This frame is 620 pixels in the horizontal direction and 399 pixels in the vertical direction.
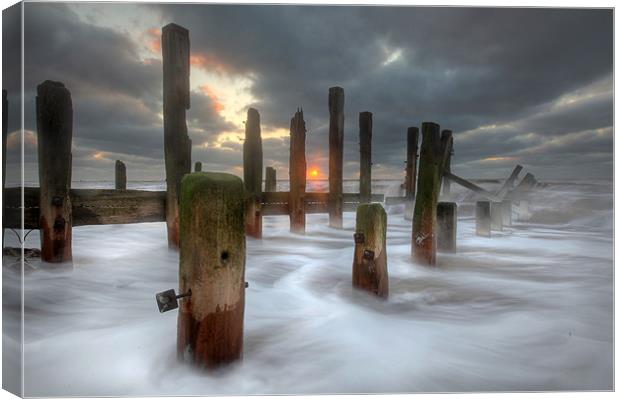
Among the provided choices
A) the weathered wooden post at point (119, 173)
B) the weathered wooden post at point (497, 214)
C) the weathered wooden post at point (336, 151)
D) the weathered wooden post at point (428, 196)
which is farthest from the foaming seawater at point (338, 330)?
the weathered wooden post at point (119, 173)

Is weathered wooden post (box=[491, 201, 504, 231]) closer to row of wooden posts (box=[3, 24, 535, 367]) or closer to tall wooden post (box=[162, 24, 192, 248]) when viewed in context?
row of wooden posts (box=[3, 24, 535, 367])

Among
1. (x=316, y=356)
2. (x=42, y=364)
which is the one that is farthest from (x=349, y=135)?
(x=42, y=364)

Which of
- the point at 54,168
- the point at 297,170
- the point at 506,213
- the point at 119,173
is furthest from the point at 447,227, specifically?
the point at 119,173

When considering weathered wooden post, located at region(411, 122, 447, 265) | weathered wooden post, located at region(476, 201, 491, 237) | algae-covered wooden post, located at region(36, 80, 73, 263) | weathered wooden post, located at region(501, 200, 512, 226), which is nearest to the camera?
algae-covered wooden post, located at region(36, 80, 73, 263)

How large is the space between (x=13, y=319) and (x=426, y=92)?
13.9ft

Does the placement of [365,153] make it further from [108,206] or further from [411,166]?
[108,206]

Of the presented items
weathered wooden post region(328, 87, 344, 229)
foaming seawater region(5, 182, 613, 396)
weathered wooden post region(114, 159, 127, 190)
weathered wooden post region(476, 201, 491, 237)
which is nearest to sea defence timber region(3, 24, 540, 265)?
foaming seawater region(5, 182, 613, 396)

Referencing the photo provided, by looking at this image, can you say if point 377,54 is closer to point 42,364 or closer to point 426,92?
point 426,92

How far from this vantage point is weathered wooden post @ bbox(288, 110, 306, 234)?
7.98 metres

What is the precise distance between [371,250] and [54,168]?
12.5 feet

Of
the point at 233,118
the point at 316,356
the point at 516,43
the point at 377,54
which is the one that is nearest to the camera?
the point at 316,356

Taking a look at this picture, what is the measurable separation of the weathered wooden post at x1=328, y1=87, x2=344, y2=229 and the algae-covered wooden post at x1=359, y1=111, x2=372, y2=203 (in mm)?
1096

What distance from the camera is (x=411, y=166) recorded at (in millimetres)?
12711

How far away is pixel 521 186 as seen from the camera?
15.6 metres
